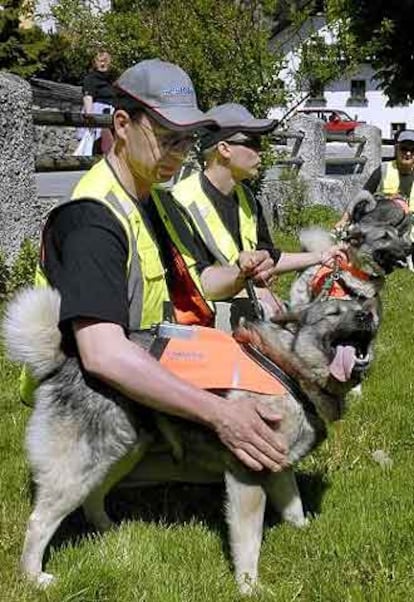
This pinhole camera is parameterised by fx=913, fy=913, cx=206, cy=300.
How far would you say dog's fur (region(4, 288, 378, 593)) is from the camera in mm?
3387

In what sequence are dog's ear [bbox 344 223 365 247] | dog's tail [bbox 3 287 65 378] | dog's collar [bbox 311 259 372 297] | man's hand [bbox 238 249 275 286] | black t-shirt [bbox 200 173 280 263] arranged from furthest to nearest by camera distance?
dog's ear [bbox 344 223 365 247] → black t-shirt [bbox 200 173 280 263] → dog's collar [bbox 311 259 372 297] → man's hand [bbox 238 249 275 286] → dog's tail [bbox 3 287 65 378]

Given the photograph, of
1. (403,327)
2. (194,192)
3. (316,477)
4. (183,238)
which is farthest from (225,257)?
(403,327)

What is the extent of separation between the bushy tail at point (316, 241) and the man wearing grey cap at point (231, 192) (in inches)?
5.9

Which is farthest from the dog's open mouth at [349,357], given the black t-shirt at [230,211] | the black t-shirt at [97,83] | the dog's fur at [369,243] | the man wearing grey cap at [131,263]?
the black t-shirt at [97,83]

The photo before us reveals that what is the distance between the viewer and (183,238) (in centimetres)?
414

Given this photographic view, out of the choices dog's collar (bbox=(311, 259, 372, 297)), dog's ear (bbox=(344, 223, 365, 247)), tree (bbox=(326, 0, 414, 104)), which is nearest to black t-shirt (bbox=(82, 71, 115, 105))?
dog's ear (bbox=(344, 223, 365, 247))

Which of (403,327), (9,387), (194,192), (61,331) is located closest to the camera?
(61,331)

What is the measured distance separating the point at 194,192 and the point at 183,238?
1.44m

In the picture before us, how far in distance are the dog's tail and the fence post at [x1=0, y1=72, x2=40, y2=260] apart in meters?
5.30

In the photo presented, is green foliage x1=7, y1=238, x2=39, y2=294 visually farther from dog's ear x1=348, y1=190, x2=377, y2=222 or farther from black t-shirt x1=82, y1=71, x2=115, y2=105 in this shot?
black t-shirt x1=82, y1=71, x2=115, y2=105

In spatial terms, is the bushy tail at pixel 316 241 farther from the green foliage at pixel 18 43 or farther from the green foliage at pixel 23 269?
the green foliage at pixel 18 43

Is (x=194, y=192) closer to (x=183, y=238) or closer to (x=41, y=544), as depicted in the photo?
(x=183, y=238)

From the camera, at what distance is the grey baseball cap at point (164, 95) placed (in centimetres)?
337

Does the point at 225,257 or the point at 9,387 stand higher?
the point at 225,257
